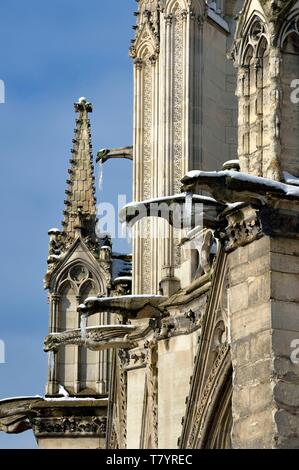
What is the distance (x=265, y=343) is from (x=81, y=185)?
18998 millimetres

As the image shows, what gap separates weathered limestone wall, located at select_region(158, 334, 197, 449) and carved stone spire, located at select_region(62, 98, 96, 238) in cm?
954

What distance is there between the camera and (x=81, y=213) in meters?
40.0

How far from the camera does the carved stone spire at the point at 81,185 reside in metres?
39.9

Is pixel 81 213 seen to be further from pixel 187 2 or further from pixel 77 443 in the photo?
pixel 187 2

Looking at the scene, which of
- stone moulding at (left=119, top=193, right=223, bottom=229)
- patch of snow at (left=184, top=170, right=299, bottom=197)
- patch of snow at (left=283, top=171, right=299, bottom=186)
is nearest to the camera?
patch of snow at (left=184, top=170, right=299, bottom=197)

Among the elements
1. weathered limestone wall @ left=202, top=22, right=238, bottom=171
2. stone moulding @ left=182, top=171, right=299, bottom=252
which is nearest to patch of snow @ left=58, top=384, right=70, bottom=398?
weathered limestone wall @ left=202, top=22, right=238, bottom=171

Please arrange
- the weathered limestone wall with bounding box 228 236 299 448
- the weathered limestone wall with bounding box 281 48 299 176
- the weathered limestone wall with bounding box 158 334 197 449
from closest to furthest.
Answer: the weathered limestone wall with bounding box 228 236 299 448, the weathered limestone wall with bounding box 281 48 299 176, the weathered limestone wall with bounding box 158 334 197 449

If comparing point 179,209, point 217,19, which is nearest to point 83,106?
point 217,19

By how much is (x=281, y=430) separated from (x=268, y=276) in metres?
1.76

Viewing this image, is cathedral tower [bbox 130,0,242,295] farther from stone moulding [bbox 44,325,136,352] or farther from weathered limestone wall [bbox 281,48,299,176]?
weathered limestone wall [bbox 281,48,299,176]

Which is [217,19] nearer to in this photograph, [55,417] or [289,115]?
[55,417]

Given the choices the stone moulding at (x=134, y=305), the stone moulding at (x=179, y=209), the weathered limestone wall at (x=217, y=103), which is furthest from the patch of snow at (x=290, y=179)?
the weathered limestone wall at (x=217, y=103)

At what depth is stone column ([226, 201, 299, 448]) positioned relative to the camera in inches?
869
